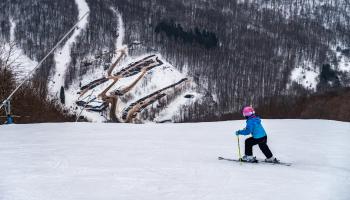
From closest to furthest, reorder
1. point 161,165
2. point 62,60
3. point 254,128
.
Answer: point 161,165 → point 254,128 → point 62,60

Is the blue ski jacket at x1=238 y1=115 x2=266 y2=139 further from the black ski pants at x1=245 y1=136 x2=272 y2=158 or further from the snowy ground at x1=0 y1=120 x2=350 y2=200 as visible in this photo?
the snowy ground at x1=0 y1=120 x2=350 y2=200

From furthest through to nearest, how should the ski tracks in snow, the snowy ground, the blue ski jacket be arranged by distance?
the ski tracks in snow, the blue ski jacket, the snowy ground

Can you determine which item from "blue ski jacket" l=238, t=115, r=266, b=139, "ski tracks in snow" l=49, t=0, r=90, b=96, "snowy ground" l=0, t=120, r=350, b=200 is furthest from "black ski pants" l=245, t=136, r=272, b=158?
"ski tracks in snow" l=49, t=0, r=90, b=96

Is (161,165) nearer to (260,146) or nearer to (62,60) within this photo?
(260,146)

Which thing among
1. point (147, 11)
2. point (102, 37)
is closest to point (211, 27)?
point (147, 11)

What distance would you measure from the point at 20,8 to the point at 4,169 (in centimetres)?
17198

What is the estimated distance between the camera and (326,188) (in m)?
8.98

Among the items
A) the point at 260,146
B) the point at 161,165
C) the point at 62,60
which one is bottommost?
the point at 161,165

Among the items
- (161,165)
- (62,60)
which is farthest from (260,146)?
(62,60)

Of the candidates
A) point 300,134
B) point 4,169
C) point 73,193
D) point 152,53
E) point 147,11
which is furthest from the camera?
point 147,11

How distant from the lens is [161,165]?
36.5 ft

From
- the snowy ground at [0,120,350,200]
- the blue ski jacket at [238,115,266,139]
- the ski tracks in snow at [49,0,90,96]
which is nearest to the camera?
the snowy ground at [0,120,350,200]

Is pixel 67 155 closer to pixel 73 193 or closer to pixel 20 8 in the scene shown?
pixel 73 193

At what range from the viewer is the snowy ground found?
864 cm
